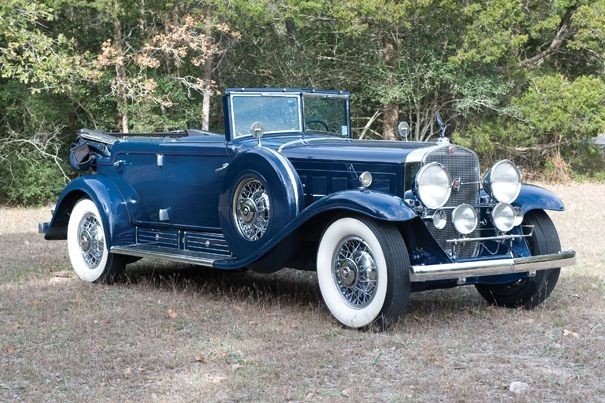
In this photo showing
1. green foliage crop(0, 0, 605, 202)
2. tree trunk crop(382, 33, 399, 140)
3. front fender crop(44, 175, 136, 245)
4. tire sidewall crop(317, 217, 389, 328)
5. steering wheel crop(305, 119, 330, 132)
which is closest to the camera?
tire sidewall crop(317, 217, 389, 328)

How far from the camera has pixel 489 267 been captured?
5977 millimetres

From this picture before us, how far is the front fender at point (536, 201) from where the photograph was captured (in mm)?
6664

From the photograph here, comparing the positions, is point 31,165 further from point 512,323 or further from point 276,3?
point 512,323

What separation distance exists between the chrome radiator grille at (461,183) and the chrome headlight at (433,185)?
0.41 feet

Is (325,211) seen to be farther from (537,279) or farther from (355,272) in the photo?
(537,279)

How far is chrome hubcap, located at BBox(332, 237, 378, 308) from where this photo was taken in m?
5.98

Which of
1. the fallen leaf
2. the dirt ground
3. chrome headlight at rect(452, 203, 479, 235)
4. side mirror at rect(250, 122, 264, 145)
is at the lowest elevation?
the fallen leaf

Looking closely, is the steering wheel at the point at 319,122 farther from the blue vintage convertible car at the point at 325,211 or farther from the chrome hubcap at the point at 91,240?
the chrome hubcap at the point at 91,240

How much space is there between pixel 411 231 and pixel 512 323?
37.9 inches

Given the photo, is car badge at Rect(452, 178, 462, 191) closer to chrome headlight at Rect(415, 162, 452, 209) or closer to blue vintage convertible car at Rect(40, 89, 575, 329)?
blue vintage convertible car at Rect(40, 89, 575, 329)

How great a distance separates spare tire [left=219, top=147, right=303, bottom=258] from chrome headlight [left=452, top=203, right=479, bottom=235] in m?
1.15

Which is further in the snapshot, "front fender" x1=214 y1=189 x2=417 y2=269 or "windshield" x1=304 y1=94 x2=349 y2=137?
"windshield" x1=304 y1=94 x2=349 y2=137

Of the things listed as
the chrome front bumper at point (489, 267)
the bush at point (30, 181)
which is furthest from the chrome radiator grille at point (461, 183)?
the bush at point (30, 181)

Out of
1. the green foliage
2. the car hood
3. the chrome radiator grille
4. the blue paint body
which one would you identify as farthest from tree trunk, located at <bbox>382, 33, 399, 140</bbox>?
the chrome radiator grille
